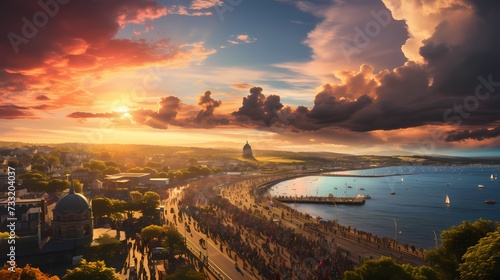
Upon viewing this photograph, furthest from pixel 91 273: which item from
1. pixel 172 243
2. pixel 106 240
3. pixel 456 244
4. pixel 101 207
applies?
pixel 101 207

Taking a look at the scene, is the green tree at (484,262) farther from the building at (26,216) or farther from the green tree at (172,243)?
the building at (26,216)

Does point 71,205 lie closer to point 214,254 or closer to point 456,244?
point 214,254

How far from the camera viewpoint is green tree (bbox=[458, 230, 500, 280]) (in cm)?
2433

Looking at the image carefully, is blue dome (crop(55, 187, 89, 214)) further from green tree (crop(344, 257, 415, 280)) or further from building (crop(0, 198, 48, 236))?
green tree (crop(344, 257, 415, 280))

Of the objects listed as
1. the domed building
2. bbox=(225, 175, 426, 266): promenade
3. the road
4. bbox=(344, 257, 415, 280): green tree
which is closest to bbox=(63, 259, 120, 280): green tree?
the road

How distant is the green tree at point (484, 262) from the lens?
24.3 meters

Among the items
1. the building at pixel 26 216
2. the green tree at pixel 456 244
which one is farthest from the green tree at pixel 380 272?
the building at pixel 26 216

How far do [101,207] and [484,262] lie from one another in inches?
2536

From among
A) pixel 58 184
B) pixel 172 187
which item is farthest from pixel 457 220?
pixel 58 184

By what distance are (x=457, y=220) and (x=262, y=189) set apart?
288 ft

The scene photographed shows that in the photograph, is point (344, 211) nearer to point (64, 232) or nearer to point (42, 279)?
point (64, 232)

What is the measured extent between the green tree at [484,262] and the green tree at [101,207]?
62.0 meters

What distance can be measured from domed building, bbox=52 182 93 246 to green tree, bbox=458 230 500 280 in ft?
150

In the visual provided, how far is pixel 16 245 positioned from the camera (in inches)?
1746
